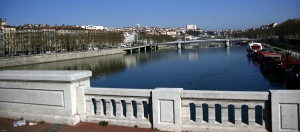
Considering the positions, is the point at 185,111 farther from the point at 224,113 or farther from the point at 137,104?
the point at 137,104

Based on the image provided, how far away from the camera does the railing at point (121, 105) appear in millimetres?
5340

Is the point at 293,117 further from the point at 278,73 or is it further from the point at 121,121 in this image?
the point at 278,73

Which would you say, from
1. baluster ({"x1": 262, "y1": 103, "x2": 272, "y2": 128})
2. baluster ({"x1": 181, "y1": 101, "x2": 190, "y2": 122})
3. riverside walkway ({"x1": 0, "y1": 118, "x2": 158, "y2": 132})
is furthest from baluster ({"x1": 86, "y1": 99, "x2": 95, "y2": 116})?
baluster ({"x1": 262, "y1": 103, "x2": 272, "y2": 128})

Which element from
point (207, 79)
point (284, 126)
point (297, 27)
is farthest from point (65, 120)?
point (297, 27)

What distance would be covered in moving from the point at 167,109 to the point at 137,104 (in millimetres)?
608

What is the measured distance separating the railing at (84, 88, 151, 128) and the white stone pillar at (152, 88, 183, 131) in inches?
8.2

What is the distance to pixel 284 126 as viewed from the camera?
14.9 feet

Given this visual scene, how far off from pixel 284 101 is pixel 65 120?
3.78m

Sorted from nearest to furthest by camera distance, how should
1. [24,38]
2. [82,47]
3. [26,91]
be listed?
[26,91], [24,38], [82,47]

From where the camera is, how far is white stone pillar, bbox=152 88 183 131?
499 centimetres

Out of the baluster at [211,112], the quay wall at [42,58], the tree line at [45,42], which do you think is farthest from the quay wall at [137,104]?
the tree line at [45,42]

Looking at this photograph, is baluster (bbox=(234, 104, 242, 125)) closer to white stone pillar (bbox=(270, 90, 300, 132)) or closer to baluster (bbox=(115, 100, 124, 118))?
white stone pillar (bbox=(270, 90, 300, 132))

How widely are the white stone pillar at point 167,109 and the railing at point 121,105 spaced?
21 cm

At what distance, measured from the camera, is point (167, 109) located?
16.6 ft
